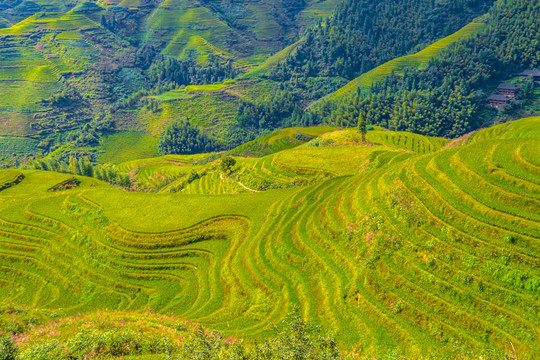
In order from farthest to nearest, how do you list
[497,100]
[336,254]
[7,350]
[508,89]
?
[508,89]
[497,100]
[336,254]
[7,350]

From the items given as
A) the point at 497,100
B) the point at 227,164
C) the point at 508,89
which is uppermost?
the point at 227,164

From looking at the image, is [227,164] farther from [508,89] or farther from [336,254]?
[508,89]

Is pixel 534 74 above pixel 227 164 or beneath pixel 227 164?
above

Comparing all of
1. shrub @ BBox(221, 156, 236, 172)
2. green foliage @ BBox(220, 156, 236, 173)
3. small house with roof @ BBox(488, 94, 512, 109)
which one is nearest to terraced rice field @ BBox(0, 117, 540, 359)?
green foliage @ BBox(220, 156, 236, 173)

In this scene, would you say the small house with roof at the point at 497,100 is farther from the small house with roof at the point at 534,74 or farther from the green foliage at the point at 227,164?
the green foliage at the point at 227,164


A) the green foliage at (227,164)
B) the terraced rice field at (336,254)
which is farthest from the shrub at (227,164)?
the terraced rice field at (336,254)

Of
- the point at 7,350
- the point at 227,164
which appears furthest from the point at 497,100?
the point at 7,350
